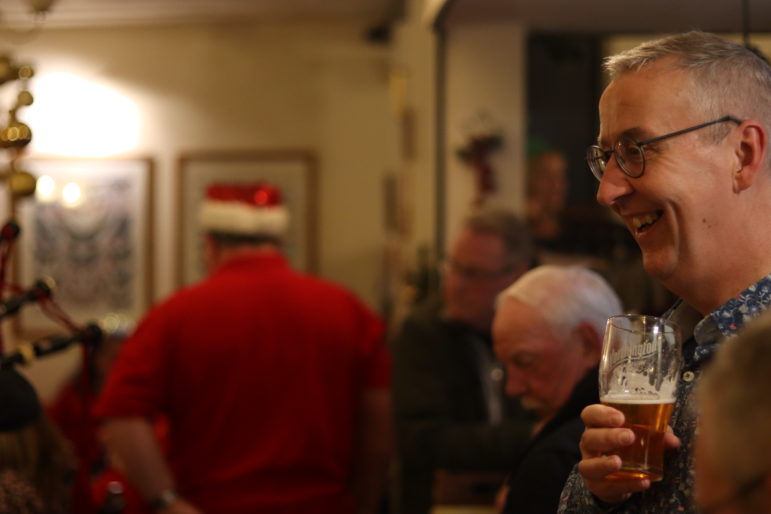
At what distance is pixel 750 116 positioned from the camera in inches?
47.1

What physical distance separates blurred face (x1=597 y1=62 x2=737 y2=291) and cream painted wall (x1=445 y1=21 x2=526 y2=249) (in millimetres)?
2747

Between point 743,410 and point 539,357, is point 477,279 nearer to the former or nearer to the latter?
point 539,357

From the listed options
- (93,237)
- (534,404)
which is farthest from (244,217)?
(93,237)

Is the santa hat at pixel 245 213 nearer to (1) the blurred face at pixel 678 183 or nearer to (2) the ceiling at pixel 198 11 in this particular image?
(1) the blurred face at pixel 678 183

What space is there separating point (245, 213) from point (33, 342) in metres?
1.34

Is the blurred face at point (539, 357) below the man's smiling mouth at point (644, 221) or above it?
below

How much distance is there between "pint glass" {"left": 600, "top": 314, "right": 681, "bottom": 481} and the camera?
3.69ft

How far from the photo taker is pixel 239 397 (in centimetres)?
294

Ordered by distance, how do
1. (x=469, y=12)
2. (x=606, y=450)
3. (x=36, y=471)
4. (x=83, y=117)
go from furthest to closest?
1. (x=83, y=117)
2. (x=469, y=12)
3. (x=36, y=471)
4. (x=606, y=450)

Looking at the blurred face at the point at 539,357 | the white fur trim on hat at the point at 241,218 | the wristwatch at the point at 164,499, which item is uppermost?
the white fur trim on hat at the point at 241,218

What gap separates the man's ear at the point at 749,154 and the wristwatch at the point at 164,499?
215 cm

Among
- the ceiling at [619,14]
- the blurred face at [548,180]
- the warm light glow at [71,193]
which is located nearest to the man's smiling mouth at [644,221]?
the ceiling at [619,14]

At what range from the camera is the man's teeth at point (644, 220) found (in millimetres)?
1215

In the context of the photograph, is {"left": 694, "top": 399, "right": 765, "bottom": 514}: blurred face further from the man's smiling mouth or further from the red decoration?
the red decoration
